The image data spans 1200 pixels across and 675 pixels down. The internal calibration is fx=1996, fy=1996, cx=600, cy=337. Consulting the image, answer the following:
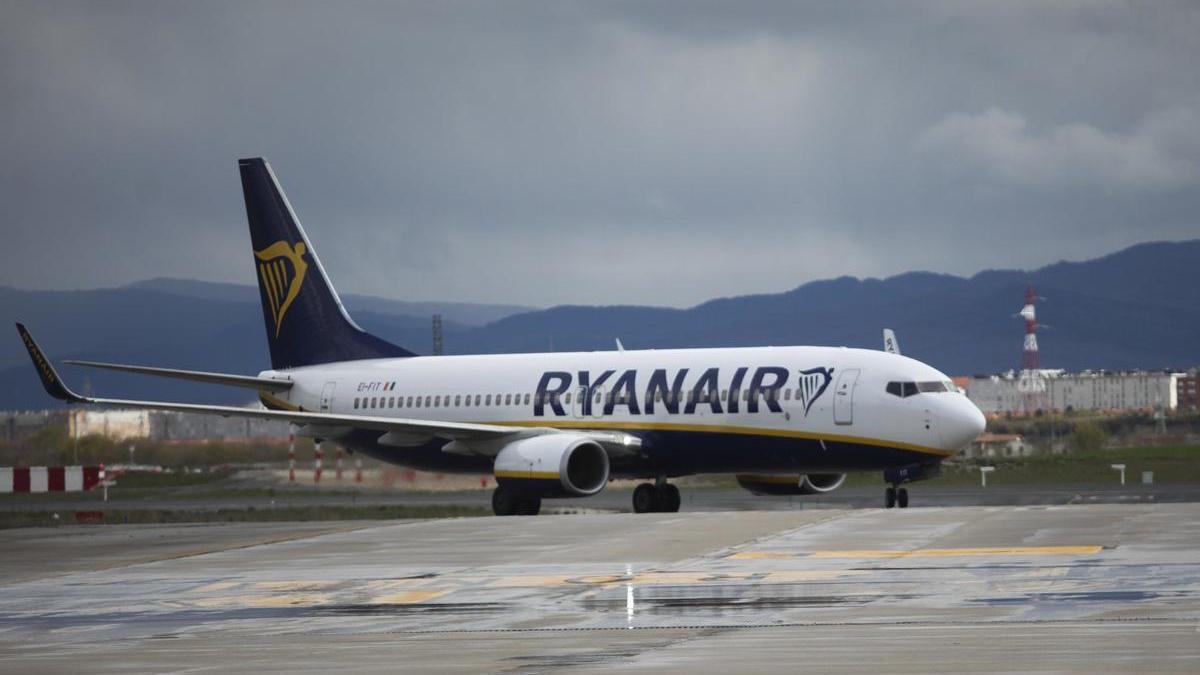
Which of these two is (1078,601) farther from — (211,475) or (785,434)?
(211,475)

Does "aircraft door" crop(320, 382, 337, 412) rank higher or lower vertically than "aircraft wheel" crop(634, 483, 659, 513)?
higher

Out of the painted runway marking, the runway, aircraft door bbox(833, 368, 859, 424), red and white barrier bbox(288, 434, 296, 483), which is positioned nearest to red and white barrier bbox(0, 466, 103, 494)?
red and white barrier bbox(288, 434, 296, 483)

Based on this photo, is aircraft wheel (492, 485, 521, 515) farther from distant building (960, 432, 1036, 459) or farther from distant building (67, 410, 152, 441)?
distant building (960, 432, 1036, 459)

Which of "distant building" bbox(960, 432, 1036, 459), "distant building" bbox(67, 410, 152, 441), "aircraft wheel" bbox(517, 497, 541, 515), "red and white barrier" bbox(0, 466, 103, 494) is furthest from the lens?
"distant building" bbox(67, 410, 152, 441)

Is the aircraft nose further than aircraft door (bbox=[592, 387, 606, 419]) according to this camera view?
No

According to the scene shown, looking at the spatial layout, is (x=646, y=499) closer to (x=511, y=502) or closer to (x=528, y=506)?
(x=528, y=506)

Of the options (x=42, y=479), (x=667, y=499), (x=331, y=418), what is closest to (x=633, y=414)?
(x=667, y=499)

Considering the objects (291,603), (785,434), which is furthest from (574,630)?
(785,434)

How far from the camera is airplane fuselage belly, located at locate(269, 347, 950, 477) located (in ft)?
121

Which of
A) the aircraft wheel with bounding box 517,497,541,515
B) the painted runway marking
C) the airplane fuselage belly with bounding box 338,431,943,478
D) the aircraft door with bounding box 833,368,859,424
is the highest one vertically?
the aircraft door with bounding box 833,368,859,424

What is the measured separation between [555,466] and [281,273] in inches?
481

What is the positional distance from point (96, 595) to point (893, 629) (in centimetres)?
889

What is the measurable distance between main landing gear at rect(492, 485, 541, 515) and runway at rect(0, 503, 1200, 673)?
1103cm

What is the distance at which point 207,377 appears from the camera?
141 ft
